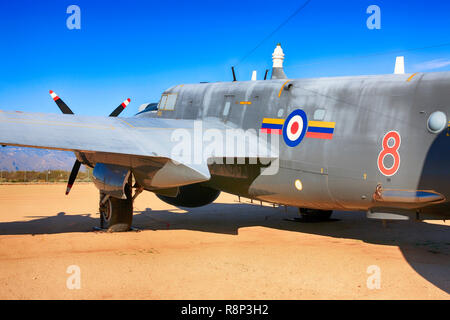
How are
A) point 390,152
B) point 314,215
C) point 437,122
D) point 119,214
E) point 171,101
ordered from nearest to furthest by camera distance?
point 437,122, point 390,152, point 119,214, point 171,101, point 314,215

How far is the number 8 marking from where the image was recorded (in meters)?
10.1

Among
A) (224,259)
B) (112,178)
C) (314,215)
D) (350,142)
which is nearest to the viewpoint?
(224,259)

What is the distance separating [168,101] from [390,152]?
8596 mm

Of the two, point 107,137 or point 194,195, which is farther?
point 194,195

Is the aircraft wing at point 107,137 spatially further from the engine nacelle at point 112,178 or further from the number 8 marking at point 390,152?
the number 8 marking at point 390,152

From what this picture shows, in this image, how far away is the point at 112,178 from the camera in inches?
506

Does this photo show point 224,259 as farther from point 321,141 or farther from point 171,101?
point 171,101

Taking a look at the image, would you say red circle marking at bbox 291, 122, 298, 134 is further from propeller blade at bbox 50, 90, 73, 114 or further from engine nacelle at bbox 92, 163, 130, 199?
propeller blade at bbox 50, 90, 73, 114

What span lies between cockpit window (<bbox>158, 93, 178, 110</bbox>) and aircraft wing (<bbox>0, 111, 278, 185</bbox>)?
8.20 ft

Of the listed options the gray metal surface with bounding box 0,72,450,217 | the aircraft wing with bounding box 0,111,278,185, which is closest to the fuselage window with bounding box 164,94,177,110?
the gray metal surface with bounding box 0,72,450,217

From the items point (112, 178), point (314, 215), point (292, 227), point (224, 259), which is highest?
point (112, 178)

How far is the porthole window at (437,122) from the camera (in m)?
9.64

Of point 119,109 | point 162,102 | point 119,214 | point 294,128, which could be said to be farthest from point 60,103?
point 294,128

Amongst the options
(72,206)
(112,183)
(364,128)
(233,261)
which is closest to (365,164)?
(364,128)
